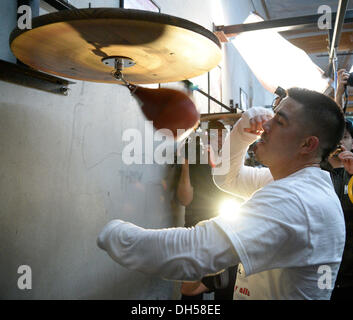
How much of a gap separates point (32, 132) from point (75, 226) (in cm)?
52

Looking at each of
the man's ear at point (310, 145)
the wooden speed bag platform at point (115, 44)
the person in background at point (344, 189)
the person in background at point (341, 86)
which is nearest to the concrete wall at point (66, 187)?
the wooden speed bag platform at point (115, 44)

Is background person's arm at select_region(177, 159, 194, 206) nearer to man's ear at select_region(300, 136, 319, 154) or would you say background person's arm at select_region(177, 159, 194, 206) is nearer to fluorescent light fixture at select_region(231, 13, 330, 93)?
fluorescent light fixture at select_region(231, 13, 330, 93)

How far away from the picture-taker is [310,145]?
3.82 ft

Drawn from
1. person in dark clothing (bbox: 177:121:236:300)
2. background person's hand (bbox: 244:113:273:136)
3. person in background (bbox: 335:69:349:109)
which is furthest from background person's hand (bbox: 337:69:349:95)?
background person's hand (bbox: 244:113:273:136)

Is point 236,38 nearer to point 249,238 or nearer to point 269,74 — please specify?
point 269,74

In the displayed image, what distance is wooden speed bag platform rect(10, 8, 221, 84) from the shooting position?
26.7 inches

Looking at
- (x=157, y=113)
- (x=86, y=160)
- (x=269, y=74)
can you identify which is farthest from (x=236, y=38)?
(x=157, y=113)

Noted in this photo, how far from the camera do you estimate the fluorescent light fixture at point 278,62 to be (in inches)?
101

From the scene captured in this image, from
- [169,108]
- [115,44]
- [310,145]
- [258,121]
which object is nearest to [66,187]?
[169,108]

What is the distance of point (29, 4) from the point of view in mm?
1104

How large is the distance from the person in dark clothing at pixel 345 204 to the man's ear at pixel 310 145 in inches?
38.4

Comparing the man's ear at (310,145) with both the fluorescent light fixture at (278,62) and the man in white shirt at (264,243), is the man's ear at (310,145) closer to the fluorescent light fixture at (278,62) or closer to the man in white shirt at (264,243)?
the man in white shirt at (264,243)

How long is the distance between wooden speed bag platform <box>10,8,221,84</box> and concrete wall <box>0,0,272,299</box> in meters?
0.33

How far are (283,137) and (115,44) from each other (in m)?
0.75
